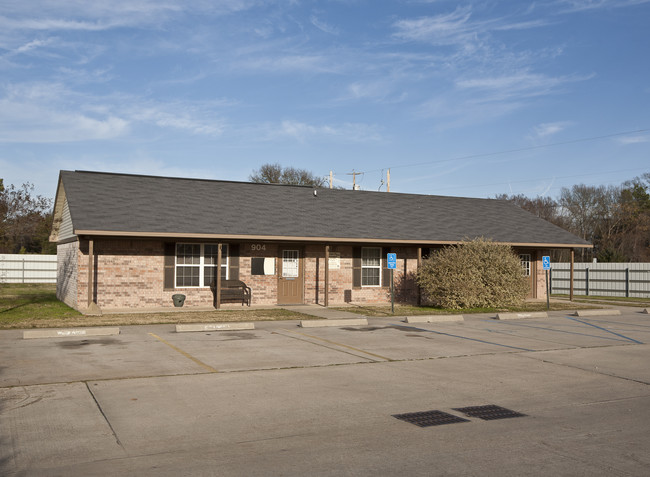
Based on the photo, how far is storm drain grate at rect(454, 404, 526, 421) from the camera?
294 inches

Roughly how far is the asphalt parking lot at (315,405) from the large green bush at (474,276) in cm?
857

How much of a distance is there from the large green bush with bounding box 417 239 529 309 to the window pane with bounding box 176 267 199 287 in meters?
8.66

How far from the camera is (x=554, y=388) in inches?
361

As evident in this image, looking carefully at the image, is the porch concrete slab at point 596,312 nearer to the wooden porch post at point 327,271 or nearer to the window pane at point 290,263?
the wooden porch post at point 327,271

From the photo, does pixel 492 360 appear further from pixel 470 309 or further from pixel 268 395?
pixel 470 309

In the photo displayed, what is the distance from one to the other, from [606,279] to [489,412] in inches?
1217

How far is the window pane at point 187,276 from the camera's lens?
2177cm

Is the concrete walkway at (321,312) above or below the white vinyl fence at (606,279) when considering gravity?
below

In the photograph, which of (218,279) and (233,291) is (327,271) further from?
(218,279)

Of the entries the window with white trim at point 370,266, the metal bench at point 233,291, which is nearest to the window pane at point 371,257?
the window with white trim at point 370,266

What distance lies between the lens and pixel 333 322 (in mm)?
17281

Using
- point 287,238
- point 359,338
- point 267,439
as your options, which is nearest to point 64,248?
point 287,238

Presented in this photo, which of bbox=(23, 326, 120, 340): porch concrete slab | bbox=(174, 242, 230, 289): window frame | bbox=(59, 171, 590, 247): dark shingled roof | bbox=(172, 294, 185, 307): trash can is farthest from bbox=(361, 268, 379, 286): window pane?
bbox=(23, 326, 120, 340): porch concrete slab

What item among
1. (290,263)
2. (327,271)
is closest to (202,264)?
(290,263)
